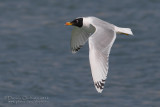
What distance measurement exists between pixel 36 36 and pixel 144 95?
11.7ft

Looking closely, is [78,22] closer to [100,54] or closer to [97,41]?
[97,41]

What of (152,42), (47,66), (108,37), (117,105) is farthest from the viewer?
(152,42)

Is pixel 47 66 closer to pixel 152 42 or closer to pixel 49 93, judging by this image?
pixel 49 93

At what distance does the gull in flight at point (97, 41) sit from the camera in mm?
6152

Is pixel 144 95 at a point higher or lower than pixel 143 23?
lower

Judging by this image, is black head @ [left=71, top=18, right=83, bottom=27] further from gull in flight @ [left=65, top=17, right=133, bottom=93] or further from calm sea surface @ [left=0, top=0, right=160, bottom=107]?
calm sea surface @ [left=0, top=0, right=160, bottom=107]

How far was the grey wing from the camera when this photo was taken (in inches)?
242

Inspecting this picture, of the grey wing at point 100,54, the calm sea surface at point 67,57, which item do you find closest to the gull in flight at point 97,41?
A: the grey wing at point 100,54

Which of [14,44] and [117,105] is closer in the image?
[117,105]

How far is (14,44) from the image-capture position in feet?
37.7

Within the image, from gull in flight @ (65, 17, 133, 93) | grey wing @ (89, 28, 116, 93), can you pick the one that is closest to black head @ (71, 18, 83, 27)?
gull in flight @ (65, 17, 133, 93)

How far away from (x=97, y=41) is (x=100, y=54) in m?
0.25

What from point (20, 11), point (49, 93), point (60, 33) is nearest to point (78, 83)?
point (49, 93)

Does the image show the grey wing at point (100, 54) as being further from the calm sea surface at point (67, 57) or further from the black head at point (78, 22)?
the calm sea surface at point (67, 57)
